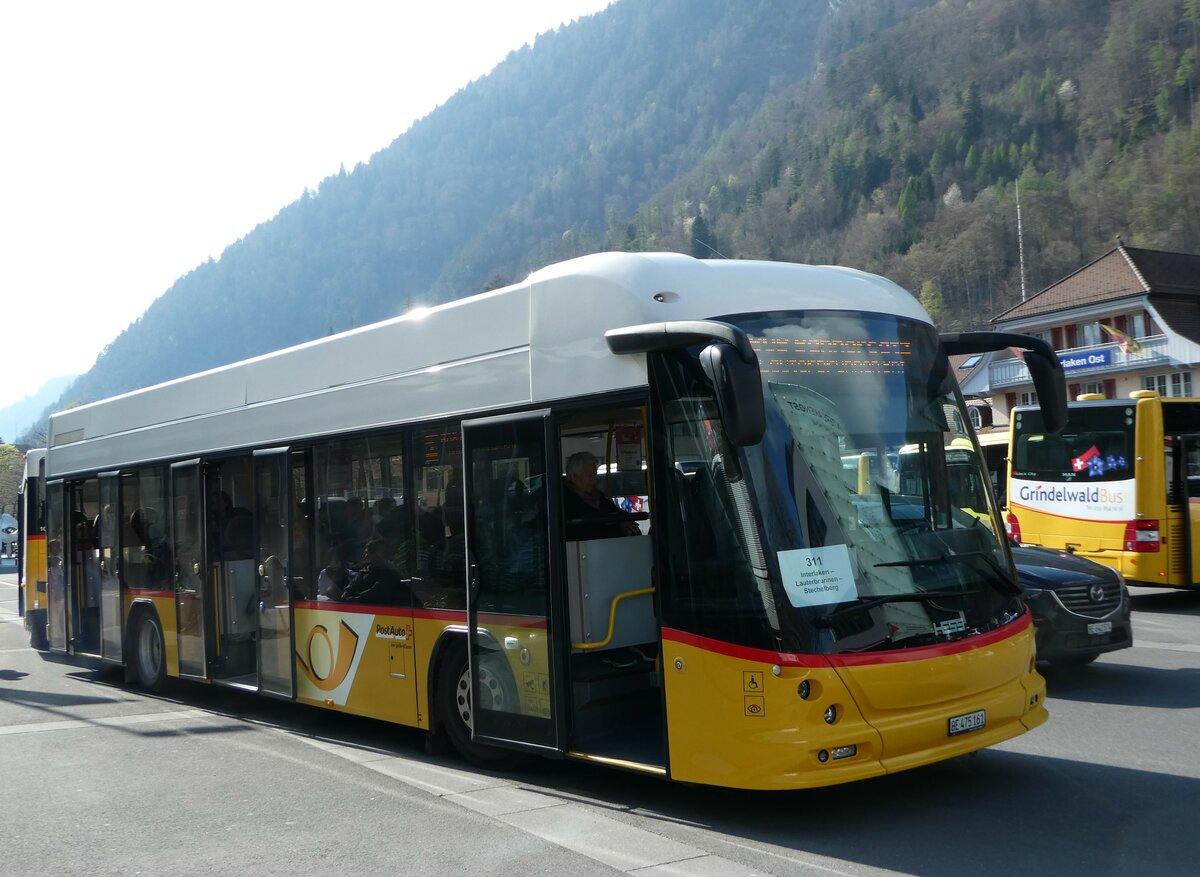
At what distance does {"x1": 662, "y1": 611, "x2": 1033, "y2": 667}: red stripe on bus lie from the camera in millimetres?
5969

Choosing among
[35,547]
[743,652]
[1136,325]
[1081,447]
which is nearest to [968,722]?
[743,652]

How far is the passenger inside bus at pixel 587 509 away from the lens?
24.5ft

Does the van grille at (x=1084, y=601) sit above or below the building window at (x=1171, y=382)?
below

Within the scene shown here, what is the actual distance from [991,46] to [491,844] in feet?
530

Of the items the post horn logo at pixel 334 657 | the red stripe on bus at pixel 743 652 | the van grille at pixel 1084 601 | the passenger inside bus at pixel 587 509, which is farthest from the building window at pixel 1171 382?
the red stripe on bus at pixel 743 652

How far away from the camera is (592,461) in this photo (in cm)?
790

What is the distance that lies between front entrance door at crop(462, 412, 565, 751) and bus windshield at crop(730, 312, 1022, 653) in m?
1.68

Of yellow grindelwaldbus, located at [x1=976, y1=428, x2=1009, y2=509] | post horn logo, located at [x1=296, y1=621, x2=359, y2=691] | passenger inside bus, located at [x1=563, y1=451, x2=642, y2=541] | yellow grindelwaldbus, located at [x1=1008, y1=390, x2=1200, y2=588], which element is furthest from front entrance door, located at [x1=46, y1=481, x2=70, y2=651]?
yellow grindelwaldbus, located at [x1=976, y1=428, x2=1009, y2=509]

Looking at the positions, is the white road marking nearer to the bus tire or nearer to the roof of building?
the bus tire

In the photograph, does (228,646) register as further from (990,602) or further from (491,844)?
(990,602)

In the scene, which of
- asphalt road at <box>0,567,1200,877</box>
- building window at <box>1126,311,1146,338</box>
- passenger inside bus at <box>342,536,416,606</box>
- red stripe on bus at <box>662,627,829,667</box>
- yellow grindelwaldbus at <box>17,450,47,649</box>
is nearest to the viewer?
asphalt road at <box>0,567,1200,877</box>

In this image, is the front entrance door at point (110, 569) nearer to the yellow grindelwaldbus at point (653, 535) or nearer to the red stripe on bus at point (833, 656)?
the yellow grindelwaldbus at point (653, 535)

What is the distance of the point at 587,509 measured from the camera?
24.9 feet

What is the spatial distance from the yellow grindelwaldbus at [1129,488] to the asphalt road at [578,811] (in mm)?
7068
